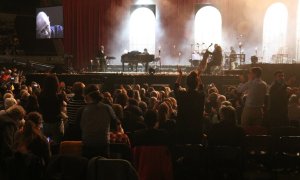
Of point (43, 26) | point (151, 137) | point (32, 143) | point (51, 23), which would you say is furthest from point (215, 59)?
point (43, 26)

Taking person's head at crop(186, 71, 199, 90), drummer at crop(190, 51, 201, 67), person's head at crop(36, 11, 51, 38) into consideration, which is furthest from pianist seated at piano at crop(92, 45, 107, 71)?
person's head at crop(186, 71, 199, 90)

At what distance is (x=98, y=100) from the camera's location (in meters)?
5.70

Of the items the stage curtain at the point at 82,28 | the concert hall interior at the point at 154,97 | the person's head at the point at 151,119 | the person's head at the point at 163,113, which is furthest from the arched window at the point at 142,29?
the person's head at the point at 151,119

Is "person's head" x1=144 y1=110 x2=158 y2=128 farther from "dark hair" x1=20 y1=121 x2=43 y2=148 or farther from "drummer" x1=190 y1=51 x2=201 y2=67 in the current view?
"drummer" x1=190 y1=51 x2=201 y2=67

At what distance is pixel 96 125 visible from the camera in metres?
5.63

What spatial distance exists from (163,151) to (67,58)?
57.9ft

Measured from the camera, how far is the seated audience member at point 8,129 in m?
5.08

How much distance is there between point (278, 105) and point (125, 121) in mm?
2993

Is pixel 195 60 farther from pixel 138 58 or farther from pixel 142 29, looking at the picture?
pixel 142 29

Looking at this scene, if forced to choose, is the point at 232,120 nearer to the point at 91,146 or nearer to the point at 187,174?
the point at 187,174

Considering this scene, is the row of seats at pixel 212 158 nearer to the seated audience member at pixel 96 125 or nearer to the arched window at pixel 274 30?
the seated audience member at pixel 96 125

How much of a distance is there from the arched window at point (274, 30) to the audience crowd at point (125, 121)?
524 inches

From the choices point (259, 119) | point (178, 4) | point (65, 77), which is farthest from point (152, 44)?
point (259, 119)

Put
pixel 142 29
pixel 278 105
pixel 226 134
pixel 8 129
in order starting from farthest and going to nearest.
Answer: pixel 142 29, pixel 278 105, pixel 226 134, pixel 8 129
